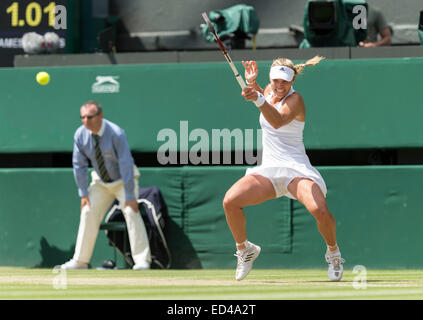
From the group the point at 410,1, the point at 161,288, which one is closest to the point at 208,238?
the point at 161,288

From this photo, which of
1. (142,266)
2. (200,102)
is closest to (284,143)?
(142,266)

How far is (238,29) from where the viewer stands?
412 inches

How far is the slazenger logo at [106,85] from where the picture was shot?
10.1 metres

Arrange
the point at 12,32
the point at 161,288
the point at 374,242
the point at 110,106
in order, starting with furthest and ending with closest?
the point at 12,32
the point at 110,106
the point at 374,242
the point at 161,288

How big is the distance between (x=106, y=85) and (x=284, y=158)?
11.8 ft

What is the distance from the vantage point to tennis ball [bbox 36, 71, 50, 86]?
10.1 meters

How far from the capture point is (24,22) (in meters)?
11.1

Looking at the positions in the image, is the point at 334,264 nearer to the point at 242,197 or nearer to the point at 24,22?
the point at 242,197

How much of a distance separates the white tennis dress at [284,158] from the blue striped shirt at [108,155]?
232 centimetres

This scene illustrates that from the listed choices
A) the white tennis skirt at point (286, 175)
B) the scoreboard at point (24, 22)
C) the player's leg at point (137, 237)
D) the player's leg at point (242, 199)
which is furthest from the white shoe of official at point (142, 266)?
the scoreboard at point (24, 22)

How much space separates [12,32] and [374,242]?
4949 mm

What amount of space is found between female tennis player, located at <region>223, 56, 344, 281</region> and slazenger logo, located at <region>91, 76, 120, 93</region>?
322 cm
